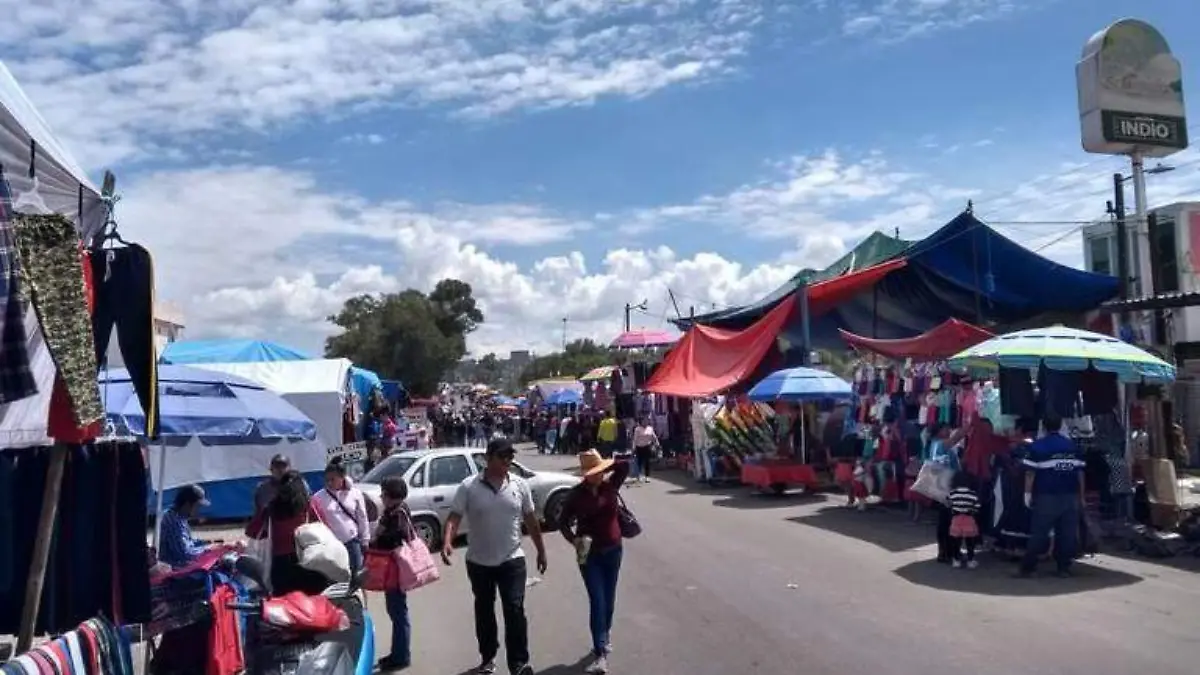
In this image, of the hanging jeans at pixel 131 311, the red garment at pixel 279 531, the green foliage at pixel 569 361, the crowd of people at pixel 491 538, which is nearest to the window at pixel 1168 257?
the crowd of people at pixel 491 538

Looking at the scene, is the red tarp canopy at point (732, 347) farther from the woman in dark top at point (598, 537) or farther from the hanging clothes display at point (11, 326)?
the hanging clothes display at point (11, 326)

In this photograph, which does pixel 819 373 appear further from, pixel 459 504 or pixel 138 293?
pixel 138 293

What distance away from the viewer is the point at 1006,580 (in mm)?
11508

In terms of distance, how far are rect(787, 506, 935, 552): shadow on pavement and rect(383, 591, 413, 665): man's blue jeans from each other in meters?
7.43

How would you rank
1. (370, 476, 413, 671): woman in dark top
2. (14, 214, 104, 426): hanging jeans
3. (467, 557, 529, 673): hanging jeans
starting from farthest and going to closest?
(370, 476, 413, 671): woman in dark top → (467, 557, 529, 673): hanging jeans → (14, 214, 104, 426): hanging jeans

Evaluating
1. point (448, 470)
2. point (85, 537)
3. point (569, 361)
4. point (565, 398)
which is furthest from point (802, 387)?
point (569, 361)

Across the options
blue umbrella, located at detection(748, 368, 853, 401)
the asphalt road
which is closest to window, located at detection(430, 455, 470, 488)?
the asphalt road

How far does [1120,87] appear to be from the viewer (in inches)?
761

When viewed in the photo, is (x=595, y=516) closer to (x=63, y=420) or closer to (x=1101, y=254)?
(x=63, y=420)

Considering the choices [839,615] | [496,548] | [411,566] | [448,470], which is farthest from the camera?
[448,470]

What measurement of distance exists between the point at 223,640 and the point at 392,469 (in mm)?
9496

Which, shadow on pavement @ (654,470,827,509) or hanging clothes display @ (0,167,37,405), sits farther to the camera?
shadow on pavement @ (654,470,827,509)

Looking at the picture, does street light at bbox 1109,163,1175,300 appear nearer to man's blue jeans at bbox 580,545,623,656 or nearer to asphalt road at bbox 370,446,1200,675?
asphalt road at bbox 370,446,1200,675

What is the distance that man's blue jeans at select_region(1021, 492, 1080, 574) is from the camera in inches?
453
